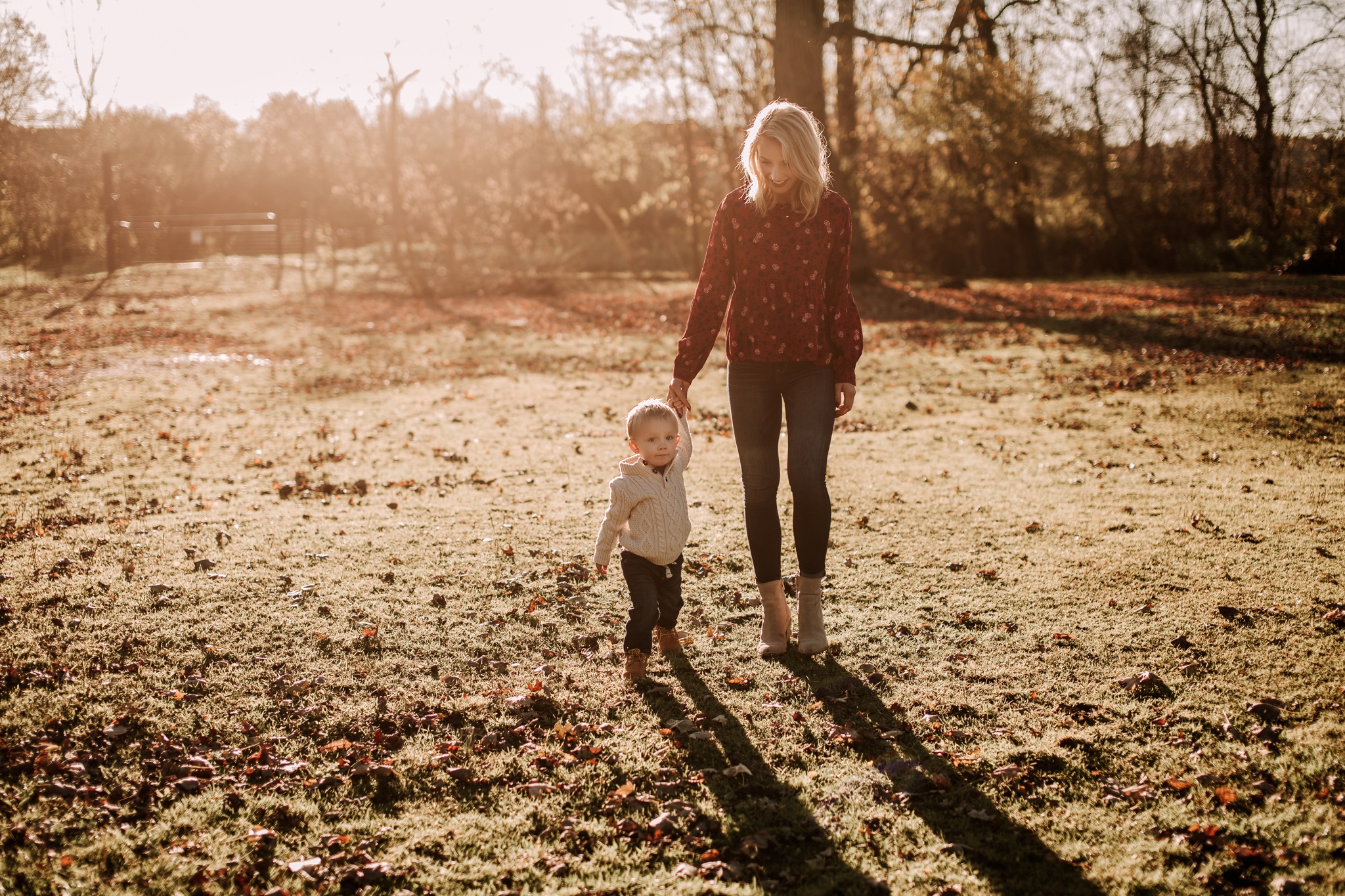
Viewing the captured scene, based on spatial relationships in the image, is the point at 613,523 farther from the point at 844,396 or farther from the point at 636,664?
the point at 844,396

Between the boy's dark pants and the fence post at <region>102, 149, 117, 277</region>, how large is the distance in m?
26.2

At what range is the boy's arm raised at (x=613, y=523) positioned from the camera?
3.85m

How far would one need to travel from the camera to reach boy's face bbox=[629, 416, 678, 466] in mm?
3830

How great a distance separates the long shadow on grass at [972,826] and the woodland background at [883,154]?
14113mm

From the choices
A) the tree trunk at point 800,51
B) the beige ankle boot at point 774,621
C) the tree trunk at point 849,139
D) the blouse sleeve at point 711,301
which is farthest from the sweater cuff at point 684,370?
the tree trunk at point 849,139

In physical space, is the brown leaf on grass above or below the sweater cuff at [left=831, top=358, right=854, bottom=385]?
below

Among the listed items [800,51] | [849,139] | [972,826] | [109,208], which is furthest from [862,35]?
[109,208]

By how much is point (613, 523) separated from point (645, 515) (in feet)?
0.46

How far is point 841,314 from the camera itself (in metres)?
3.88

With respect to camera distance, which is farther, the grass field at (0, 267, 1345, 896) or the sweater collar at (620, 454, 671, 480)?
the sweater collar at (620, 454, 671, 480)

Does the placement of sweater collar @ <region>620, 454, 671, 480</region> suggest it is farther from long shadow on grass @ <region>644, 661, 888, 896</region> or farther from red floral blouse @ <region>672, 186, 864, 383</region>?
long shadow on grass @ <region>644, 661, 888, 896</region>

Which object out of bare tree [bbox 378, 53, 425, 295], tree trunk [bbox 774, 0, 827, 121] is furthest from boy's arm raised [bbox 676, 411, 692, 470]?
bare tree [bbox 378, 53, 425, 295]

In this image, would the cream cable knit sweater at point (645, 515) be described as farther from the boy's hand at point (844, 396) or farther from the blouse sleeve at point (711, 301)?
the boy's hand at point (844, 396)

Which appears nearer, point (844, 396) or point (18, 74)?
point (844, 396)
